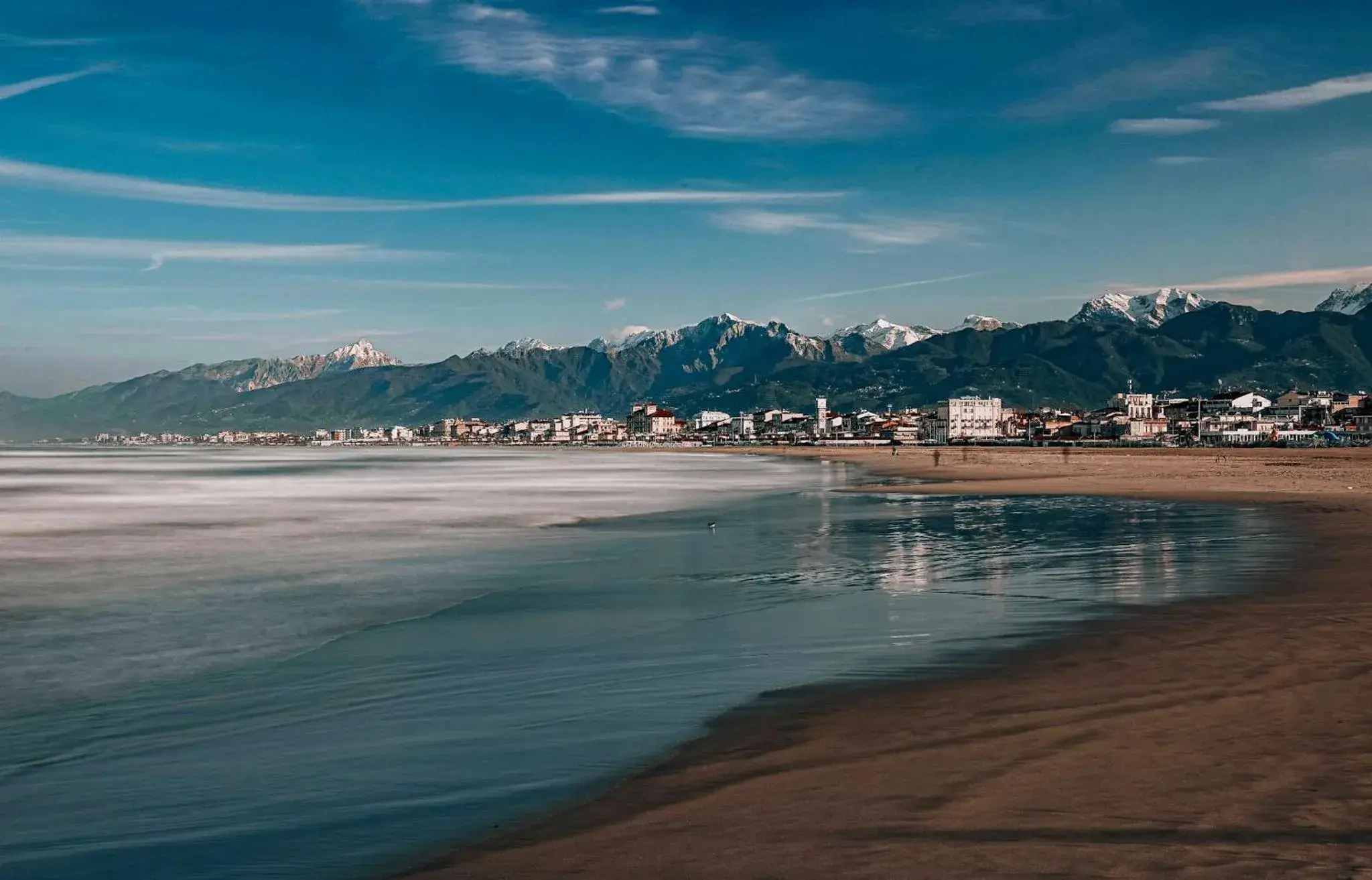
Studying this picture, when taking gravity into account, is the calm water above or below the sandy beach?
below

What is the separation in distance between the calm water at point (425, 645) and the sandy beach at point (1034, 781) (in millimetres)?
694

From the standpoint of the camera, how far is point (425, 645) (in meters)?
11.8

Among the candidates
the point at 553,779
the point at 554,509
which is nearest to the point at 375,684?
the point at 553,779

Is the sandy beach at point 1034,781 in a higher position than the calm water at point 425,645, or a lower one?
higher

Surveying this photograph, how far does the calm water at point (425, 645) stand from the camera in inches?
244

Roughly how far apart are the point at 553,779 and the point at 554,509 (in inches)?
1176

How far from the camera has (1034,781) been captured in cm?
605

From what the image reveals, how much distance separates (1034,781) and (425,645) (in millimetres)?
7757

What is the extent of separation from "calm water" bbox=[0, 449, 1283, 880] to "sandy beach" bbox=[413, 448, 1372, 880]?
0.69 metres

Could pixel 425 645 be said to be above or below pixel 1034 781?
below

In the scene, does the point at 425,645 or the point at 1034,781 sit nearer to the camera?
the point at 1034,781

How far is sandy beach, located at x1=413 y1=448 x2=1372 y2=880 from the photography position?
194 inches

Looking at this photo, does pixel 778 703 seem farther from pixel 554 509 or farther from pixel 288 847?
pixel 554 509

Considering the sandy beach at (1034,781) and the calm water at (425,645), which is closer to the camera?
the sandy beach at (1034,781)
